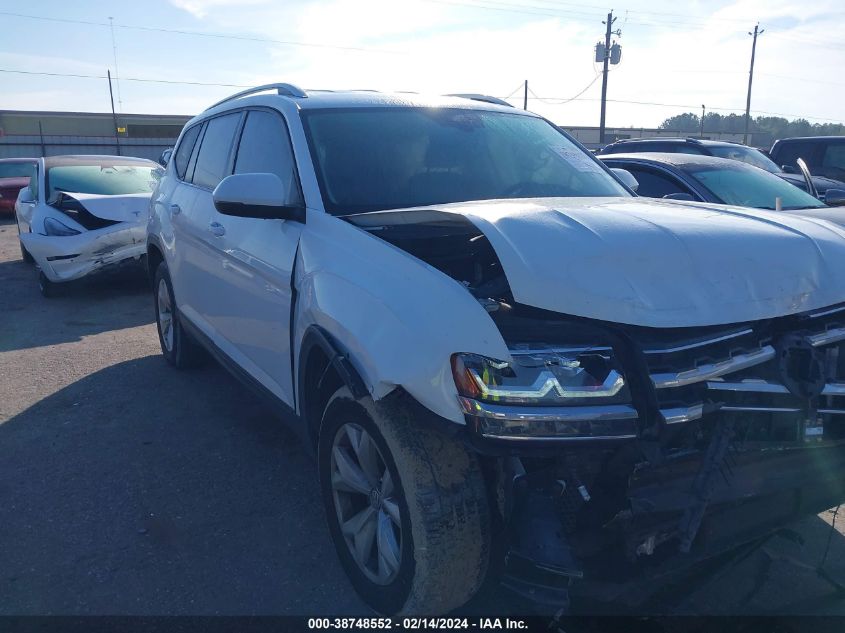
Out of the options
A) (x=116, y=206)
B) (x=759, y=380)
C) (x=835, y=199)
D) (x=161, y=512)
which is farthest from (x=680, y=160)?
(x=116, y=206)

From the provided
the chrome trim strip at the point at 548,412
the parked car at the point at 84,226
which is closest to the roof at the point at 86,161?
the parked car at the point at 84,226

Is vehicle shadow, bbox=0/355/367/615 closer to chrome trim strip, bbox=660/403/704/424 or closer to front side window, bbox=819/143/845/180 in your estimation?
chrome trim strip, bbox=660/403/704/424

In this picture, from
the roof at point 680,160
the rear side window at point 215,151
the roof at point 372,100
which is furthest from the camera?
the roof at point 680,160

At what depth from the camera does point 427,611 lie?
251 cm

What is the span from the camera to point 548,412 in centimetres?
217

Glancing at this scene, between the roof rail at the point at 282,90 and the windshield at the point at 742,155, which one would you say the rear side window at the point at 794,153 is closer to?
the windshield at the point at 742,155

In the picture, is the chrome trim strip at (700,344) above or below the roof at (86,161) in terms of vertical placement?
below

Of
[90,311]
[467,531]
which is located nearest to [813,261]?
[467,531]

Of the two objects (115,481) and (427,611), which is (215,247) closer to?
(115,481)

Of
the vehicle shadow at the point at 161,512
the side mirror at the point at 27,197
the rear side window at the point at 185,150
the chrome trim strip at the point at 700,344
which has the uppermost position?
the rear side window at the point at 185,150

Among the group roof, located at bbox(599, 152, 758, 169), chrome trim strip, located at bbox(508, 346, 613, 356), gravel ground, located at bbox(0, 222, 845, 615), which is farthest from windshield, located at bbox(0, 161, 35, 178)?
chrome trim strip, located at bbox(508, 346, 613, 356)

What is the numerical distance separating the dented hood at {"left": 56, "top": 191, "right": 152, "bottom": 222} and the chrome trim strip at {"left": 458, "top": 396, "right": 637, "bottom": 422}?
770cm

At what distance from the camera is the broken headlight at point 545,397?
2.17 metres

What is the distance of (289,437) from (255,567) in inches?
56.8
